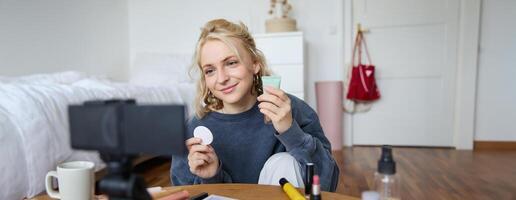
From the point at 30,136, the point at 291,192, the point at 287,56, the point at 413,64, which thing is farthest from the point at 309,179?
the point at 413,64

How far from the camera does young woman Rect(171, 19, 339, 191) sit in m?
0.65

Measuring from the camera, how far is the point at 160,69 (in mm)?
2707

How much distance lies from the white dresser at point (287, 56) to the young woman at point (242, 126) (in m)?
1.58

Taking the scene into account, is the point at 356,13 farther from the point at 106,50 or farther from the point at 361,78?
the point at 106,50

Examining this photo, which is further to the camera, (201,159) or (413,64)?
(413,64)

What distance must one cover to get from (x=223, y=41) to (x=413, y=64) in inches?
89.7

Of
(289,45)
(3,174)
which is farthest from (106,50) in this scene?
(3,174)

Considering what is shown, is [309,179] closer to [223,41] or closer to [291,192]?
[291,192]

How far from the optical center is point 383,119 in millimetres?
2670

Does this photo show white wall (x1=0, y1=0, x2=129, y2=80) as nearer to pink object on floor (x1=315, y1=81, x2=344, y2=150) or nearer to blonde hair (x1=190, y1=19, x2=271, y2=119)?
blonde hair (x1=190, y1=19, x2=271, y2=119)

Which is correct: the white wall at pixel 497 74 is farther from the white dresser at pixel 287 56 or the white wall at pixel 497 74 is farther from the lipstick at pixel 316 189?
the lipstick at pixel 316 189

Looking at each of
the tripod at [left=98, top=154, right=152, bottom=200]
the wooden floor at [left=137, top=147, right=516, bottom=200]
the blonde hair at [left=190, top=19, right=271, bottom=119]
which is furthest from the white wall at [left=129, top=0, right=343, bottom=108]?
the tripod at [left=98, top=154, right=152, bottom=200]

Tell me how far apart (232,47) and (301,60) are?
1.72 meters

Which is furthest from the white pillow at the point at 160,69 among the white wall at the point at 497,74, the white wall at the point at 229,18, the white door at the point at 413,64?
the white wall at the point at 497,74
